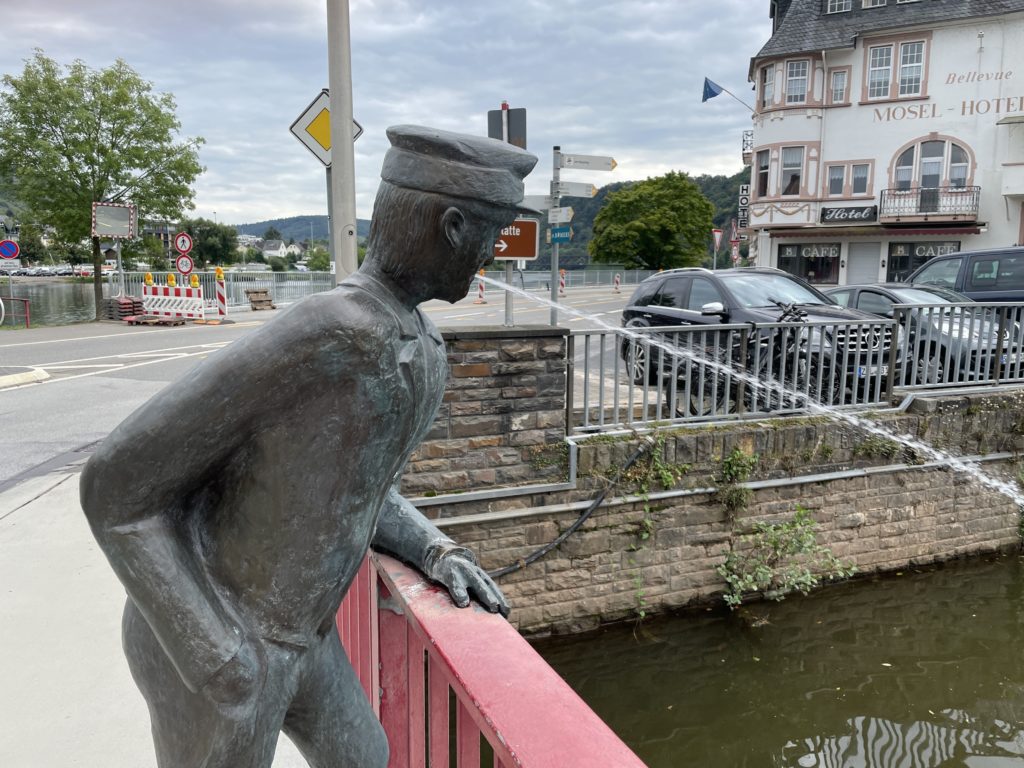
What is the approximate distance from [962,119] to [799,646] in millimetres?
28398

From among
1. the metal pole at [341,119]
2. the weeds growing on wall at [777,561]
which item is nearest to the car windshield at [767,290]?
the weeds growing on wall at [777,561]

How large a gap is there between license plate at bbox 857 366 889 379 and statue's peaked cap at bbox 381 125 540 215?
7.07 metres

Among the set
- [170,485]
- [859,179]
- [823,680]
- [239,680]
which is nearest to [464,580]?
[239,680]

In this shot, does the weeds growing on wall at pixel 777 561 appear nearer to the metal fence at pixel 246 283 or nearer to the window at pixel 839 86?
the metal fence at pixel 246 283

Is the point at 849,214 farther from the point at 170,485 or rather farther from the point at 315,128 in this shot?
the point at 170,485

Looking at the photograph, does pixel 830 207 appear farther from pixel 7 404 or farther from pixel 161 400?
pixel 161 400

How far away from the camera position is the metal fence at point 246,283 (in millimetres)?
22844

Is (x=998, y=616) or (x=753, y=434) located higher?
(x=753, y=434)

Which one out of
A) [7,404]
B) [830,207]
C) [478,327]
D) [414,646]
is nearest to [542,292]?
[830,207]

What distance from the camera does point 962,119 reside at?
2805cm

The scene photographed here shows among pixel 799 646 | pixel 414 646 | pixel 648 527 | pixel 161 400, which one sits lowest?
pixel 799 646

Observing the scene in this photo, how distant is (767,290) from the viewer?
8.55m

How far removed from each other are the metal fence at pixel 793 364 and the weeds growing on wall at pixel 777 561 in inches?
43.8

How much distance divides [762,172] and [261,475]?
A: 33114mm
